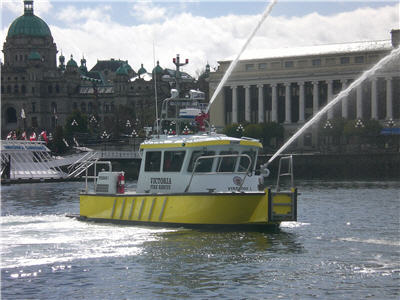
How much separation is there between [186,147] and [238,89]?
133 metres

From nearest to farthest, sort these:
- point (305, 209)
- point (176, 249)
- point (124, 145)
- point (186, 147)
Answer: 1. point (176, 249)
2. point (186, 147)
3. point (305, 209)
4. point (124, 145)

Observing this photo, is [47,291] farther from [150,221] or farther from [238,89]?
[238,89]

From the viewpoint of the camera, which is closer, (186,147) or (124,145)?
(186,147)

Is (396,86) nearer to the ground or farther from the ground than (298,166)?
farther from the ground

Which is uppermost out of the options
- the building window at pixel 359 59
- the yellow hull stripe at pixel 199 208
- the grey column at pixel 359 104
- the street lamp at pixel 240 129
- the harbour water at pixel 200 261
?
the building window at pixel 359 59

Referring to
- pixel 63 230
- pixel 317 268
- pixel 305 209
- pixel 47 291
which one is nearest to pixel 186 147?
pixel 63 230

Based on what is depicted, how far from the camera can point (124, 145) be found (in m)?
147

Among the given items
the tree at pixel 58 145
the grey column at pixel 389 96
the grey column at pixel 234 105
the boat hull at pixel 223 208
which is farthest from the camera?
the grey column at pixel 234 105

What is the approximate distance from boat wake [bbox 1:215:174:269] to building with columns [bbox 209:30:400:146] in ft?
342

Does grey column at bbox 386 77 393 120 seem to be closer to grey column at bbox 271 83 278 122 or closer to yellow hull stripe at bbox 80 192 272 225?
grey column at bbox 271 83 278 122

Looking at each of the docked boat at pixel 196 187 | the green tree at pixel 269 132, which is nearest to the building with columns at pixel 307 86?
the green tree at pixel 269 132

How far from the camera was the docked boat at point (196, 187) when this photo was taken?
34.1 metres

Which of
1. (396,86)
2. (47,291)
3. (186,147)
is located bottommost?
(47,291)

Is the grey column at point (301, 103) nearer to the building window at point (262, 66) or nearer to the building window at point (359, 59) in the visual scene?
the building window at point (262, 66)
